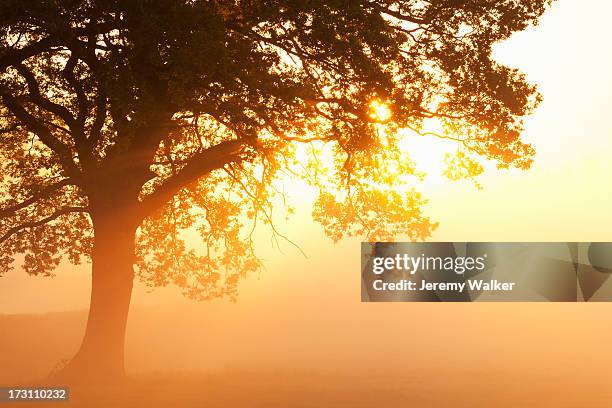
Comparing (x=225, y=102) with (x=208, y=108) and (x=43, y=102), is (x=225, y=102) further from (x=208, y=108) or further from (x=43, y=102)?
(x=43, y=102)

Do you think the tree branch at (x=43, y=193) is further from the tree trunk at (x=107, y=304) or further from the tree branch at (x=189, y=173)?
the tree branch at (x=189, y=173)

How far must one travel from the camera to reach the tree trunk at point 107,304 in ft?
80.9

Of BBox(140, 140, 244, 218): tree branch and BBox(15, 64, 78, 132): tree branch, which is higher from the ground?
BBox(15, 64, 78, 132): tree branch

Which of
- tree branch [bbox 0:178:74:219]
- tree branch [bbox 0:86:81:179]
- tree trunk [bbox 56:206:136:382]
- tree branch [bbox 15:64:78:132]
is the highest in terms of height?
tree branch [bbox 15:64:78:132]

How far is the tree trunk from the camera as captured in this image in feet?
80.9

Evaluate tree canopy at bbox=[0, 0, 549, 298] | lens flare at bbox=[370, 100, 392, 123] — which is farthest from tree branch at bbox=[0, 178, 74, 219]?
lens flare at bbox=[370, 100, 392, 123]

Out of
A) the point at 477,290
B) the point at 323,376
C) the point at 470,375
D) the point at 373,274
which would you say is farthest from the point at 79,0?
the point at 470,375

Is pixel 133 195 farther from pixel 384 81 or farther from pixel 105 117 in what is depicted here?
pixel 384 81

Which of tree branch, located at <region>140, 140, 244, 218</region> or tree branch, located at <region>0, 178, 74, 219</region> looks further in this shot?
tree branch, located at <region>0, 178, 74, 219</region>

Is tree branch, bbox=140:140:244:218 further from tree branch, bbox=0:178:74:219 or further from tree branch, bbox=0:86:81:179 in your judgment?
tree branch, bbox=0:178:74:219

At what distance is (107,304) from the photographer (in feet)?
81.5

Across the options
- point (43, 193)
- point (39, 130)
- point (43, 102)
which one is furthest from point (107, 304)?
point (43, 102)

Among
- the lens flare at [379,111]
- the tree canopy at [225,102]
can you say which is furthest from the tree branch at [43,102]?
the lens flare at [379,111]

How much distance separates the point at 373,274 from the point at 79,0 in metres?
11.2
